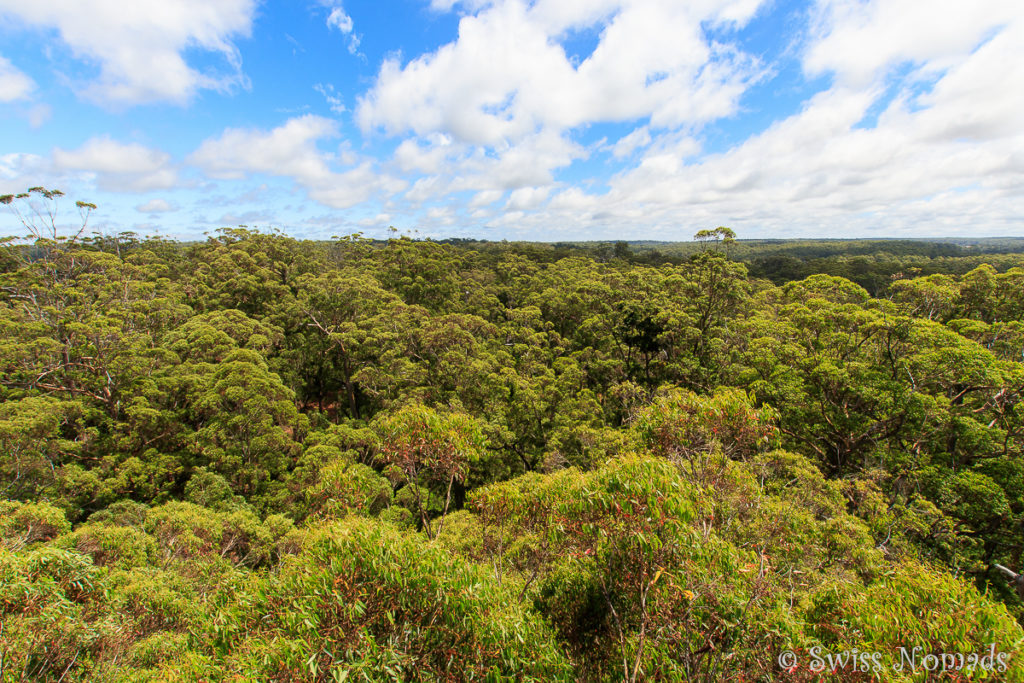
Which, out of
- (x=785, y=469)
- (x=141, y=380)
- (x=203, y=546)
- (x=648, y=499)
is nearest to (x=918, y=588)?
(x=648, y=499)

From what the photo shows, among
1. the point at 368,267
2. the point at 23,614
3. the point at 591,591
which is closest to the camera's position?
the point at 23,614

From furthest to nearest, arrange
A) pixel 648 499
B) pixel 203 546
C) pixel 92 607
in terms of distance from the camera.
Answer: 1. pixel 203 546
2. pixel 92 607
3. pixel 648 499

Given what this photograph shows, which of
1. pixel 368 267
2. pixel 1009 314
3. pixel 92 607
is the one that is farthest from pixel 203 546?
pixel 1009 314

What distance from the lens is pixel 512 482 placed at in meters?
7.93

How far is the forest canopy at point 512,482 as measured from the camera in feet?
14.5

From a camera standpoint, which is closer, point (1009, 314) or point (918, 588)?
point (918, 588)

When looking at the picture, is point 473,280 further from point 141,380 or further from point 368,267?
point 141,380

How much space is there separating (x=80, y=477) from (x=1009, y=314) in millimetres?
30838

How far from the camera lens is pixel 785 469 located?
8.94 m

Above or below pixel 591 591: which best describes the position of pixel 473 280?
above

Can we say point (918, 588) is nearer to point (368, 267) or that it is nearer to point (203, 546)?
point (203, 546)

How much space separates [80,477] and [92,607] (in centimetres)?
825

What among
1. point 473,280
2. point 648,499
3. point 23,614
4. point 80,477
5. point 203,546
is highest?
point 473,280

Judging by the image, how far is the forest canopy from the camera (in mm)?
4410
